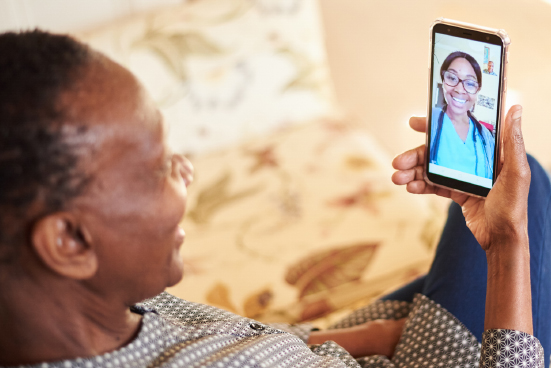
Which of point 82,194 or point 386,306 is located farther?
point 386,306

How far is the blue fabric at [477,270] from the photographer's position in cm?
72

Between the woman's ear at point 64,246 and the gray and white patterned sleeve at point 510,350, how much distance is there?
1.38ft

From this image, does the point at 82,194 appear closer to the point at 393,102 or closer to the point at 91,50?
the point at 91,50

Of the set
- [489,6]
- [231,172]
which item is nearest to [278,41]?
[231,172]

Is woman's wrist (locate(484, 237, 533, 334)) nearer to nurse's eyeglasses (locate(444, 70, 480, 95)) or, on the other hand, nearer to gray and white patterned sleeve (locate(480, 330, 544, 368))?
gray and white patterned sleeve (locate(480, 330, 544, 368))

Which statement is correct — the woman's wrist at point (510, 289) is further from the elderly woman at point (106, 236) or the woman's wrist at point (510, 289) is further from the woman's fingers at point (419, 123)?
the woman's fingers at point (419, 123)

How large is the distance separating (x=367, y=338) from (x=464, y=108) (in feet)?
1.20

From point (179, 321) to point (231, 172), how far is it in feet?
2.50

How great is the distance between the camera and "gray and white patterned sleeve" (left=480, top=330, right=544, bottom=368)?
575 millimetres

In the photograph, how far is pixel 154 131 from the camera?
470mm

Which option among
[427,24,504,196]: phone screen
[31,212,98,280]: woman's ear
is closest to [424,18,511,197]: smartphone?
[427,24,504,196]: phone screen

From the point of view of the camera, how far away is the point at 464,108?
28.0 inches

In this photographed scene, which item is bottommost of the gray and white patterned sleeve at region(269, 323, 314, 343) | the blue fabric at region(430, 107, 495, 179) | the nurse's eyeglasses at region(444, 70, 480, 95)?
the gray and white patterned sleeve at region(269, 323, 314, 343)

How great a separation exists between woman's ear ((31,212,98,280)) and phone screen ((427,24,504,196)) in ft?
1.65
